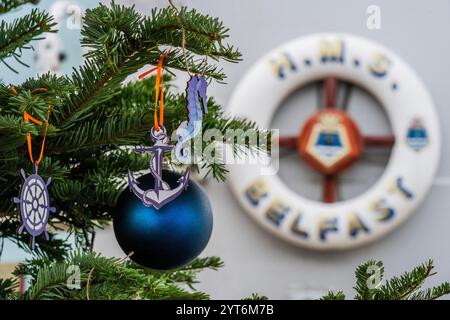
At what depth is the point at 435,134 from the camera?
6.22ft

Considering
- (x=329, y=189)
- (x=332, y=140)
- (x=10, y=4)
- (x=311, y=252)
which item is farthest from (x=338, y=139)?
(x=10, y=4)

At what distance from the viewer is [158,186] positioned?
537 millimetres

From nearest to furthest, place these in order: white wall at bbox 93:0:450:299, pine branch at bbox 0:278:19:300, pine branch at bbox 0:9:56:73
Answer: pine branch at bbox 0:9:56:73, pine branch at bbox 0:278:19:300, white wall at bbox 93:0:450:299

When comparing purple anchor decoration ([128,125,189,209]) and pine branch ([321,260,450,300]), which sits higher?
purple anchor decoration ([128,125,189,209])

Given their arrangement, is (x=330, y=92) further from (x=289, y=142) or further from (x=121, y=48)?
(x=121, y=48)

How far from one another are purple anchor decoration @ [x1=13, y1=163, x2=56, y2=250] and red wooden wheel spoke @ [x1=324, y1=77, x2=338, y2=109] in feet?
4.68

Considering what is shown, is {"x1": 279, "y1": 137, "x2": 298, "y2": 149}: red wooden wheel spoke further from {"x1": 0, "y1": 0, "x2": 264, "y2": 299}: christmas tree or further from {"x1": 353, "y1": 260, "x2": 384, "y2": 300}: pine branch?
{"x1": 353, "y1": 260, "x2": 384, "y2": 300}: pine branch

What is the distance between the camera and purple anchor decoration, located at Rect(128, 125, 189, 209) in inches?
20.9

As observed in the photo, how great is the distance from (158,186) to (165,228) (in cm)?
3

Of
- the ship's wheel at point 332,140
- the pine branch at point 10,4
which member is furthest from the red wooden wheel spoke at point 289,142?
the pine branch at point 10,4

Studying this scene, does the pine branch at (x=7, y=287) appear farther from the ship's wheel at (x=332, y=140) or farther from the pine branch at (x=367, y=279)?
the ship's wheel at (x=332, y=140)

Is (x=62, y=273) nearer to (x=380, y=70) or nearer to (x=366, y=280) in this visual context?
(x=366, y=280)

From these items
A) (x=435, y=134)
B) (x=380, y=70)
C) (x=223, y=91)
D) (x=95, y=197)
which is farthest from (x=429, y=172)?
(x=95, y=197)

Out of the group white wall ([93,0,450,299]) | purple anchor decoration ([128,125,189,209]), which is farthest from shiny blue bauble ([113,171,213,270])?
white wall ([93,0,450,299])
